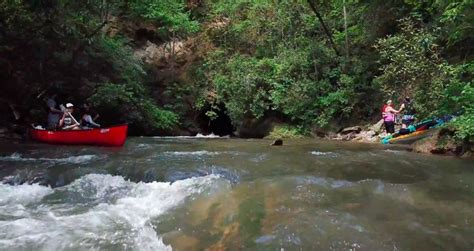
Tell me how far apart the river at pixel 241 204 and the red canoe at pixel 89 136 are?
8.62ft

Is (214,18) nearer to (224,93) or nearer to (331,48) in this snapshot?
(224,93)

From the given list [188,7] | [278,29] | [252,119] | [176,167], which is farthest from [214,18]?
[176,167]

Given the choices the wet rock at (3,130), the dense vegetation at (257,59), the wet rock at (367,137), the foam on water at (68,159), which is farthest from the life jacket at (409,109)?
the wet rock at (3,130)

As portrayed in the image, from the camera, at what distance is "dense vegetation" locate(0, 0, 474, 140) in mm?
11391

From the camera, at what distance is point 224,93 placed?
19453 millimetres

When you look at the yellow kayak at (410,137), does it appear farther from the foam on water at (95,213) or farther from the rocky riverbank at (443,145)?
the foam on water at (95,213)

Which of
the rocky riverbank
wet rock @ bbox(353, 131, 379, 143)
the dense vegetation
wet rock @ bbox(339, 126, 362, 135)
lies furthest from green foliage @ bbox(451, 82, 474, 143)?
wet rock @ bbox(339, 126, 362, 135)

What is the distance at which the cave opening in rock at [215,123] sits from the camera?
2198 cm

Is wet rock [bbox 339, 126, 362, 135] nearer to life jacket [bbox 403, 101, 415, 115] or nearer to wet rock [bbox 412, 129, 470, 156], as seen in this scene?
life jacket [bbox 403, 101, 415, 115]

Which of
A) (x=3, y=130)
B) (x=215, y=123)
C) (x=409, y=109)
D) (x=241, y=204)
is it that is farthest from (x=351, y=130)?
(x=3, y=130)

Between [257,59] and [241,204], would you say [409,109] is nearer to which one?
[241,204]

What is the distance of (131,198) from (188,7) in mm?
20281

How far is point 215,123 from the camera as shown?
23656 mm

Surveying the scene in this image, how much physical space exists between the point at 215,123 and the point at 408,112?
12762 millimetres
